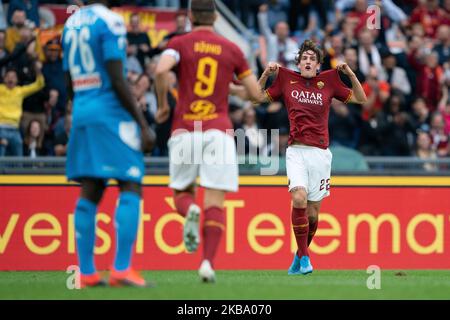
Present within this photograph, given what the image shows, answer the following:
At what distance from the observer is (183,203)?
32.0ft

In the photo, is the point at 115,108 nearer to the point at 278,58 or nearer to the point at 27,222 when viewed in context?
the point at 27,222

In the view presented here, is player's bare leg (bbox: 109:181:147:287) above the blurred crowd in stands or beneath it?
beneath

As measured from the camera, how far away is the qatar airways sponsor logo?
12.4 meters

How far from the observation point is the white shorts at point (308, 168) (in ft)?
40.8

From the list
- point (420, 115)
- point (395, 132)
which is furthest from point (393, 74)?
point (395, 132)

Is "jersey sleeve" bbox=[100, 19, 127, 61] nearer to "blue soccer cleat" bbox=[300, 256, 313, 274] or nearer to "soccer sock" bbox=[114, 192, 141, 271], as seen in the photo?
"soccer sock" bbox=[114, 192, 141, 271]

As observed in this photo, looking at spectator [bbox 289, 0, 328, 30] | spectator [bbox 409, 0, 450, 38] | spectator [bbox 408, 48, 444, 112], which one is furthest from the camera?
spectator [bbox 409, 0, 450, 38]

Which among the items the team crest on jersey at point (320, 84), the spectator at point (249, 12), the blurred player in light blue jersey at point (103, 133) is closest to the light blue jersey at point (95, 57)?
the blurred player in light blue jersey at point (103, 133)

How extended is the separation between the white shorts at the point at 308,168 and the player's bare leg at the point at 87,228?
3.66m

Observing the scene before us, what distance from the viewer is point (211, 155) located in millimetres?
9562

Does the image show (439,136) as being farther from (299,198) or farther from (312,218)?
(299,198)

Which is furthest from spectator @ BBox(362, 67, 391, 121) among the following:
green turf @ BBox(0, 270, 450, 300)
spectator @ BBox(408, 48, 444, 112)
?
green turf @ BBox(0, 270, 450, 300)

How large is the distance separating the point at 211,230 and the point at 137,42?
9.61 metres

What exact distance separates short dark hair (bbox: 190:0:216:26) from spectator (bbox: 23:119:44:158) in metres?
7.58
